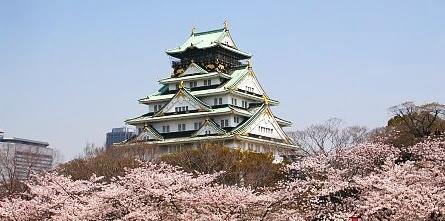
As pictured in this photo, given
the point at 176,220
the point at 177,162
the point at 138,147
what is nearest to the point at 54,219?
the point at 176,220

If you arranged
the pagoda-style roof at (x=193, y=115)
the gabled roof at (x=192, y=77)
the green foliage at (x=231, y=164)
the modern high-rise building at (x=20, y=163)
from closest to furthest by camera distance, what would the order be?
the green foliage at (x=231, y=164), the modern high-rise building at (x=20, y=163), the pagoda-style roof at (x=193, y=115), the gabled roof at (x=192, y=77)

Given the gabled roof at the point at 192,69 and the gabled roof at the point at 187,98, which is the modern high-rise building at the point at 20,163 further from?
the gabled roof at the point at 192,69

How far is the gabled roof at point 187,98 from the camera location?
1834 inches

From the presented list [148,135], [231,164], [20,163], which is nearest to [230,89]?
[148,135]

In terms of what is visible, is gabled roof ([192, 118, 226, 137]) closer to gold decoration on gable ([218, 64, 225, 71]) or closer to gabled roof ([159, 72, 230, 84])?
gabled roof ([159, 72, 230, 84])

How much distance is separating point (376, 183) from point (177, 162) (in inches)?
728

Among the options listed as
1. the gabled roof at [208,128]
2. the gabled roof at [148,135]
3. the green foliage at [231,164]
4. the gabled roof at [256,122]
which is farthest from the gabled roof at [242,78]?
the green foliage at [231,164]

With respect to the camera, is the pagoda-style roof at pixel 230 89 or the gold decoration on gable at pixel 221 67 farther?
the gold decoration on gable at pixel 221 67

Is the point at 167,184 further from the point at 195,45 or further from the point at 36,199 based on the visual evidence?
the point at 195,45

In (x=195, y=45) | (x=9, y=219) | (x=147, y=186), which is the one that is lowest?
(x=9, y=219)

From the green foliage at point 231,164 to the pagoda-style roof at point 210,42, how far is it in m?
17.6

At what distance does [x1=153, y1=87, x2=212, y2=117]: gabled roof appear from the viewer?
4659cm

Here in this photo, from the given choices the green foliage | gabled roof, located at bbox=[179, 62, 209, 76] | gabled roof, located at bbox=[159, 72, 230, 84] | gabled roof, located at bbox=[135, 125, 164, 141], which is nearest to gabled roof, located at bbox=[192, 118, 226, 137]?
gabled roof, located at bbox=[135, 125, 164, 141]

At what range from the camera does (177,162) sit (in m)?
34.3
